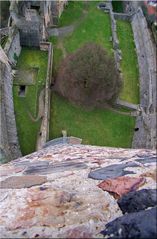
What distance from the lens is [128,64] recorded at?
25297 millimetres

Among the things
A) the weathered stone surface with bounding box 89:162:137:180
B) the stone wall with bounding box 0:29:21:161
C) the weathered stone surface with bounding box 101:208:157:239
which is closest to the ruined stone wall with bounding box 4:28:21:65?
the stone wall with bounding box 0:29:21:161

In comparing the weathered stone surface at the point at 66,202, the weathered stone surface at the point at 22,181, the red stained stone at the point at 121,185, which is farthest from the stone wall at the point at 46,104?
the red stained stone at the point at 121,185

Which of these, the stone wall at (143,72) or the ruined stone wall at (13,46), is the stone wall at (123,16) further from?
the ruined stone wall at (13,46)

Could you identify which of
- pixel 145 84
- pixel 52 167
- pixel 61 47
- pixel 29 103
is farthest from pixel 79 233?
pixel 61 47

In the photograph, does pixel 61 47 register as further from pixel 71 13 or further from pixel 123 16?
pixel 123 16

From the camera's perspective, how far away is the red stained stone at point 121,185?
18.1ft

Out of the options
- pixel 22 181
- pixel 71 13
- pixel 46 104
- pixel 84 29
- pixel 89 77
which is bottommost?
pixel 22 181

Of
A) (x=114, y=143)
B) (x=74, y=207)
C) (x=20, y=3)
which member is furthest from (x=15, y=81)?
(x=74, y=207)

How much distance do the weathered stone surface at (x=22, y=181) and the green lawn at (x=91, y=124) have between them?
42.6 ft

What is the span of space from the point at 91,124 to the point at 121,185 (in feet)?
51.5

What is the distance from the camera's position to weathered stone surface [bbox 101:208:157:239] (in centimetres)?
443

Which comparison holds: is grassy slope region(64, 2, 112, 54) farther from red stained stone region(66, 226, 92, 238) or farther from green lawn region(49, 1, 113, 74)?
red stained stone region(66, 226, 92, 238)

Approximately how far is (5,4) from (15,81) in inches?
291

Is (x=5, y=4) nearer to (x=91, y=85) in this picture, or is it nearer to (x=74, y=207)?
(x=91, y=85)
